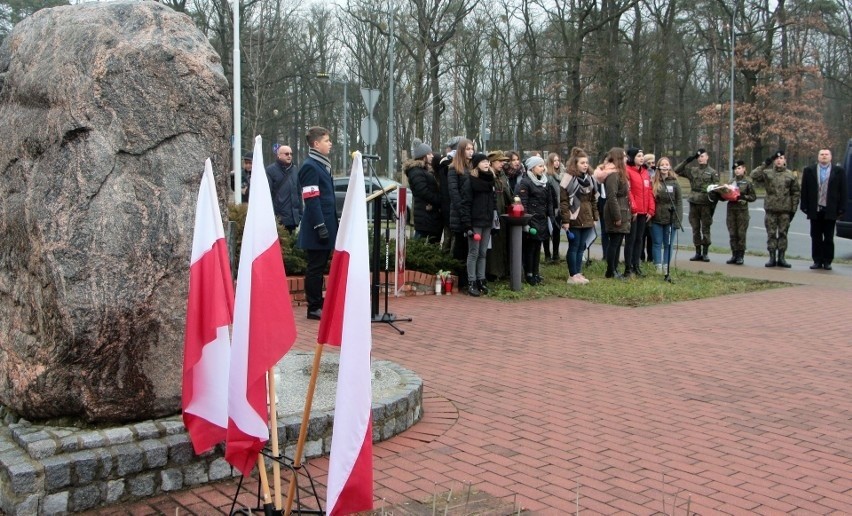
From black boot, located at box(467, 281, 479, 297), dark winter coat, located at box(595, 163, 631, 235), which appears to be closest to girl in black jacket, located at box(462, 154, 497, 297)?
black boot, located at box(467, 281, 479, 297)

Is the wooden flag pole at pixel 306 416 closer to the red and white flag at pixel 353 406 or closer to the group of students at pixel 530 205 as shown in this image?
the red and white flag at pixel 353 406

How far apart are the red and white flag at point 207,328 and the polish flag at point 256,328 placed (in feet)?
1.43

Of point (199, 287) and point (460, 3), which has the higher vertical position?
point (460, 3)

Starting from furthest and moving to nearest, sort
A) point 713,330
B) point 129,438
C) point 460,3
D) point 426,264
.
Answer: point 460,3, point 426,264, point 713,330, point 129,438

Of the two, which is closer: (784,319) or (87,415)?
(87,415)

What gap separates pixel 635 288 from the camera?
11570 mm

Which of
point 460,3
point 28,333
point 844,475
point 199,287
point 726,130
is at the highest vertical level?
point 460,3

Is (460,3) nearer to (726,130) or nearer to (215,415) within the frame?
(726,130)

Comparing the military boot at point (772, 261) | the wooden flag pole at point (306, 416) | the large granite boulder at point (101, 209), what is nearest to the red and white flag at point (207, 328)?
the large granite boulder at point (101, 209)

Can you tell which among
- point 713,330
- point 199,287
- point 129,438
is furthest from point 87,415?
point 713,330

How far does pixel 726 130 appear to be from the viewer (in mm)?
49875

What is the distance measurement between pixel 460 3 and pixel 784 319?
2600 cm

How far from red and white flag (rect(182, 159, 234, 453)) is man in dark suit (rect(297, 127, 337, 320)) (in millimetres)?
4378

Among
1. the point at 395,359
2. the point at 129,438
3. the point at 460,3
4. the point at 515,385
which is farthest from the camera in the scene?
the point at 460,3
